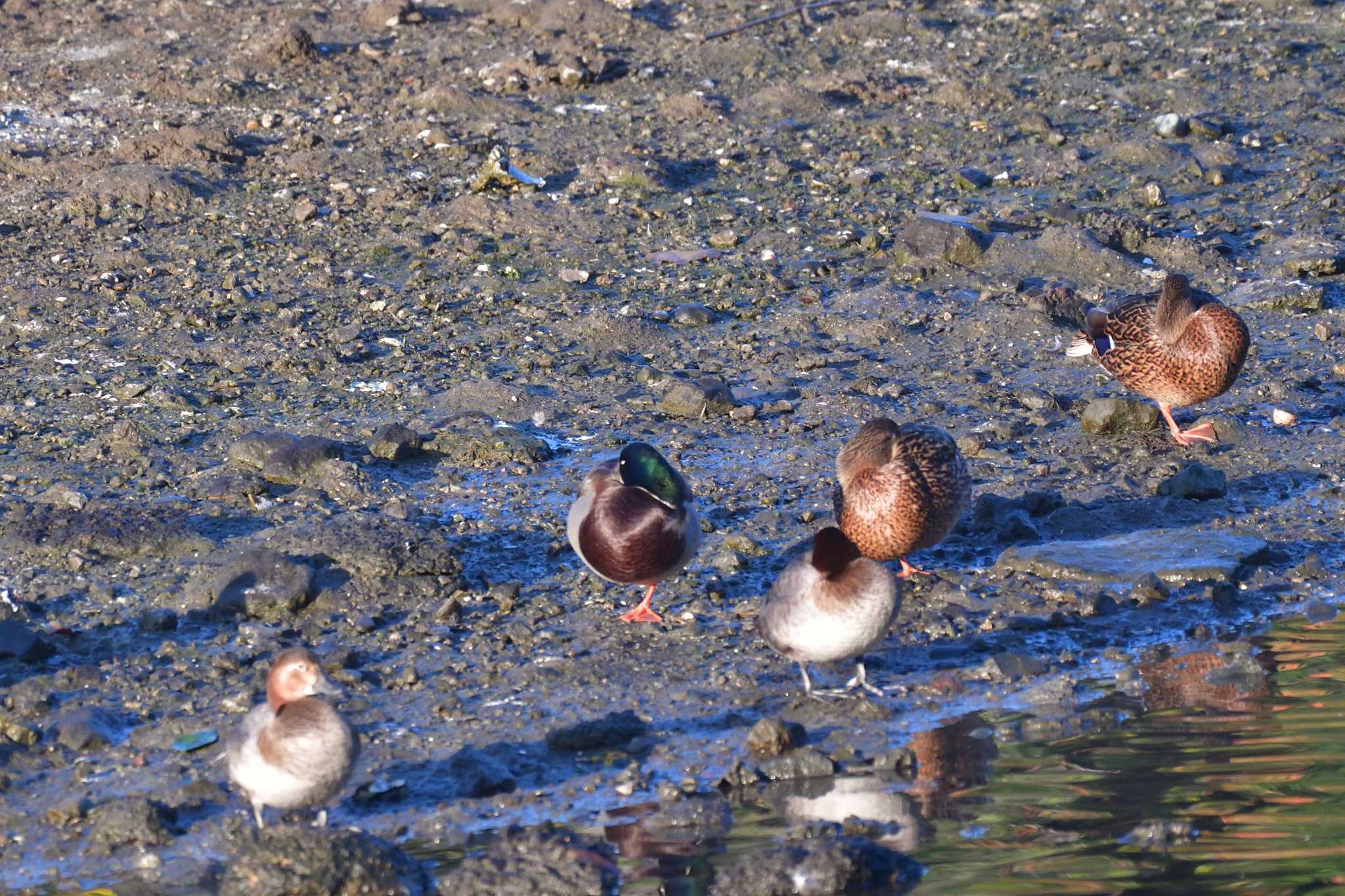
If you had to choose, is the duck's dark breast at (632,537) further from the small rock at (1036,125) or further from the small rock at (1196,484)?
the small rock at (1036,125)

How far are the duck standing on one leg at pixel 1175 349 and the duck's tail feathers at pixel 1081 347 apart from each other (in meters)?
0.04

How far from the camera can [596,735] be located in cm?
654

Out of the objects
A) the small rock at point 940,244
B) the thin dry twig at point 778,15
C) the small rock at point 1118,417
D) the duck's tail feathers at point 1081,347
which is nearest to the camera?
the small rock at point 1118,417

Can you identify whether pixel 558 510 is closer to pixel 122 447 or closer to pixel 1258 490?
pixel 122 447

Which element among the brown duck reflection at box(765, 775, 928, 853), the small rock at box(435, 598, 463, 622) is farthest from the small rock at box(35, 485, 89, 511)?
the brown duck reflection at box(765, 775, 928, 853)

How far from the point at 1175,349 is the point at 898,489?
260 cm

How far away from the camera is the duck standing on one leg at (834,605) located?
6633 millimetres

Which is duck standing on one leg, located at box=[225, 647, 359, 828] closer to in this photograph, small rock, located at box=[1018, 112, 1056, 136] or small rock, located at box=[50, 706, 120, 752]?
small rock, located at box=[50, 706, 120, 752]

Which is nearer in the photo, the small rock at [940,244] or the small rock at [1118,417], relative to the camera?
the small rock at [1118,417]

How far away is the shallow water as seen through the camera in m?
5.55

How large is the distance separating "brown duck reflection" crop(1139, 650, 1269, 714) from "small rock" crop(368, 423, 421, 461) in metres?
4.11

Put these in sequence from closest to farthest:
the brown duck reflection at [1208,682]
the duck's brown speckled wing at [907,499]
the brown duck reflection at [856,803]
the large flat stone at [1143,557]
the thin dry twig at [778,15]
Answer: the brown duck reflection at [856,803], the brown duck reflection at [1208,682], the duck's brown speckled wing at [907,499], the large flat stone at [1143,557], the thin dry twig at [778,15]

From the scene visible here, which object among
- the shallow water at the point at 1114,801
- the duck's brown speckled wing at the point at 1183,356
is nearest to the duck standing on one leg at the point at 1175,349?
the duck's brown speckled wing at the point at 1183,356

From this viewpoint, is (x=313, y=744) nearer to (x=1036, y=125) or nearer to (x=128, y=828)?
(x=128, y=828)
